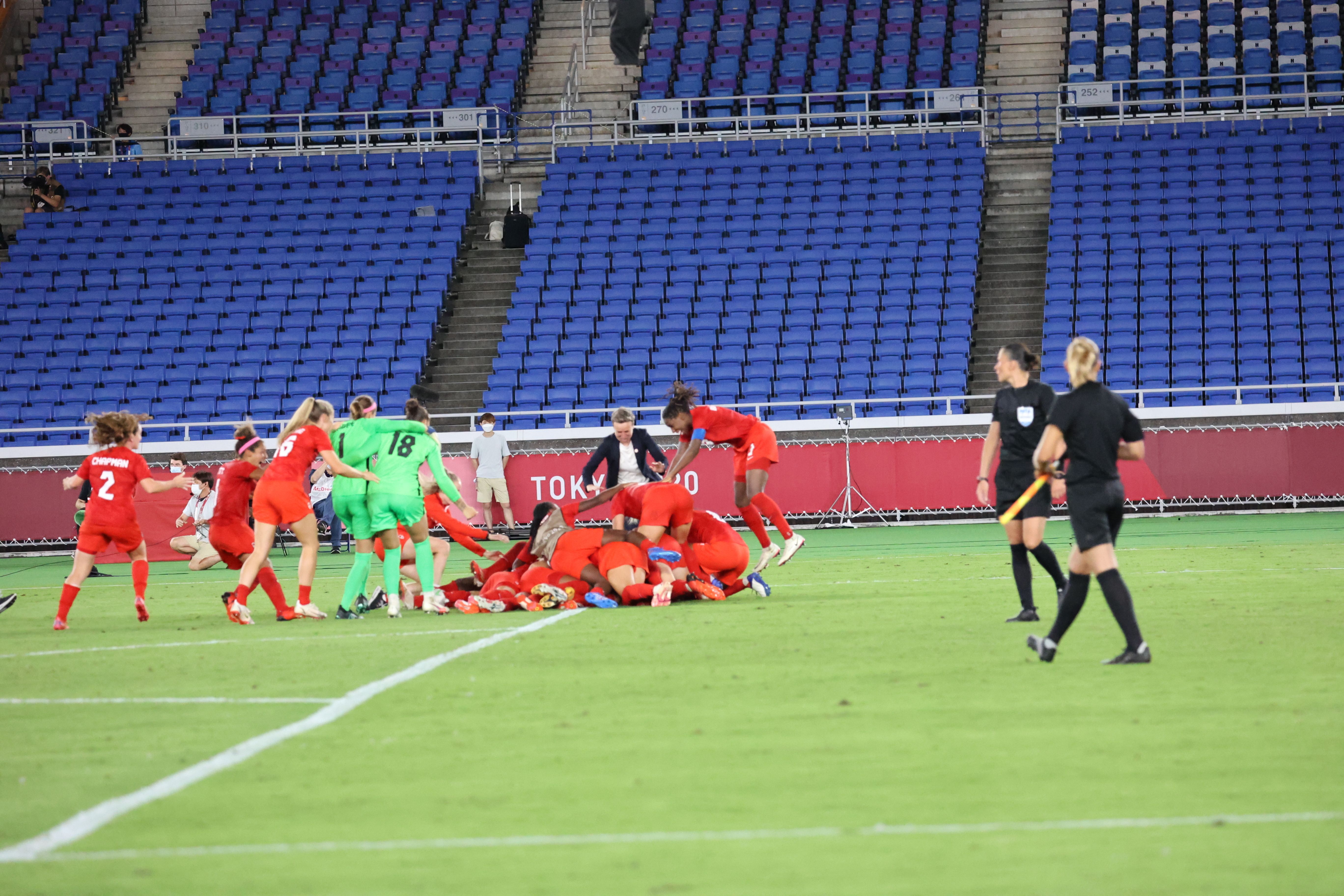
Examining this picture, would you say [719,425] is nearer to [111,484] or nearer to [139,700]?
[111,484]

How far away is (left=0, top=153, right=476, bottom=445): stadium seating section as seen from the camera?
28984 millimetres

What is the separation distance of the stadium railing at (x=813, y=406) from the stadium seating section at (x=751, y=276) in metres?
0.29

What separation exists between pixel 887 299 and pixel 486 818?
82.7 feet

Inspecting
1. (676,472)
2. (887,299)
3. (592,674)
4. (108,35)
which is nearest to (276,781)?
(592,674)

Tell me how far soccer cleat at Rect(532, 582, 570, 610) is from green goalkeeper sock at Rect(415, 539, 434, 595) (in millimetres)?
908

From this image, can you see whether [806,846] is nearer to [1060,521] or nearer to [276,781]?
[276,781]

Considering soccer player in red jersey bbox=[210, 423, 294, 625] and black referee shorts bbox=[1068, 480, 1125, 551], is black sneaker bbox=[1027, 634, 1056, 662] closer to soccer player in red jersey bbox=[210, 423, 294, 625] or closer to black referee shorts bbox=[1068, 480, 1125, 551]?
black referee shorts bbox=[1068, 480, 1125, 551]

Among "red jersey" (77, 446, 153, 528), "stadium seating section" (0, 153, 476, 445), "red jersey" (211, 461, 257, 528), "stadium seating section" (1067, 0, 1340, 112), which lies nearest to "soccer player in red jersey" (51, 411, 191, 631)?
"red jersey" (77, 446, 153, 528)

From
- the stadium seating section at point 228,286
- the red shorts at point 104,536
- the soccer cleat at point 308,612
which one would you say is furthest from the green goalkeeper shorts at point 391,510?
the stadium seating section at point 228,286

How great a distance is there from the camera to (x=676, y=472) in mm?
13641

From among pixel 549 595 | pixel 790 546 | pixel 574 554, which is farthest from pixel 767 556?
pixel 549 595

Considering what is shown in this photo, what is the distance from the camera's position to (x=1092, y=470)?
8242mm

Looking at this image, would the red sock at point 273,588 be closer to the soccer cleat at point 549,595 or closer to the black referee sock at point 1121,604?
the soccer cleat at point 549,595

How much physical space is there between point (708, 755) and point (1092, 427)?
11.0 ft
